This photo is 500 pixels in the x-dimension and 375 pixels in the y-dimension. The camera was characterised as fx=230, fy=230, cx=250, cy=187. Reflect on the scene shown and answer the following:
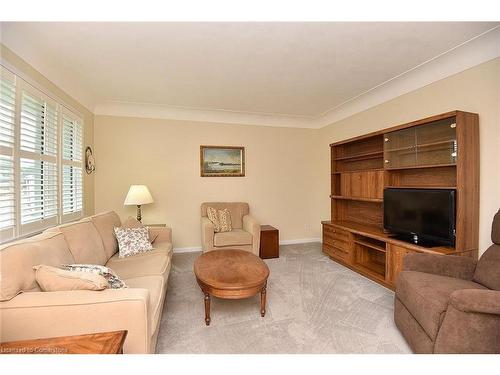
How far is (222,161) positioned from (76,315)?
131 inches

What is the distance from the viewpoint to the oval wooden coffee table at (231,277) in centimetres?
183

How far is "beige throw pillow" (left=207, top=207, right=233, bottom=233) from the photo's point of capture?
3697mm

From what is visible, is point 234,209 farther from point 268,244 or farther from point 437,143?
point 437,143

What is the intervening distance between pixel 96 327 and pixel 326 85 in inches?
131

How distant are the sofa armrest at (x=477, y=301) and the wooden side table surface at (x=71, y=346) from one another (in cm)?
175

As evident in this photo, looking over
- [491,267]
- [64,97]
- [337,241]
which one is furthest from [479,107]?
[64,97]

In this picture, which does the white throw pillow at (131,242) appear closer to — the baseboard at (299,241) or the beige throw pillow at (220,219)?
the beige throw pillow at (220,219)

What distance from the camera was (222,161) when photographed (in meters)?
4.27

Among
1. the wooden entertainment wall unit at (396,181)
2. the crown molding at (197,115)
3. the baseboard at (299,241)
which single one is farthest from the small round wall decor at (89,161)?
the wooden entertainment wall unit at (396,181)

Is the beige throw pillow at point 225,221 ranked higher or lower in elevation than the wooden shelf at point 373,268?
higher

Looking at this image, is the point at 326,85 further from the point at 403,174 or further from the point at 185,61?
the point at 185,61

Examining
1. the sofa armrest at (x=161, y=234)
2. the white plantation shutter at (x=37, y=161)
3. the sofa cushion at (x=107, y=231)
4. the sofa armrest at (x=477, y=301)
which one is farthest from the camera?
the sofa armrest at (x=161, y=234)
